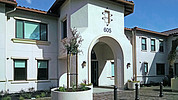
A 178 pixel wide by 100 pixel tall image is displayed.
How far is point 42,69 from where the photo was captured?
1459 cm

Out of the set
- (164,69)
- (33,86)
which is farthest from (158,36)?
(33,86)

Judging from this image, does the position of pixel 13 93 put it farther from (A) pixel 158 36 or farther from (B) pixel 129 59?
(A) pixel 158 36

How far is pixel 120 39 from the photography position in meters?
15.1

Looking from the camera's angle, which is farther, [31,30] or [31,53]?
[31,30]

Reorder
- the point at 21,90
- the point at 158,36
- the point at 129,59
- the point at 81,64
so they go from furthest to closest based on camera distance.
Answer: the point at 158,36
the point at 129,59
the point at 21,90
the point at 81,64

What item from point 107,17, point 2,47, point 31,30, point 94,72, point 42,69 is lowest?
point 94,72

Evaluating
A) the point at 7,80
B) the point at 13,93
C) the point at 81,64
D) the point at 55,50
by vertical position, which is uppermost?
the point at 55,50

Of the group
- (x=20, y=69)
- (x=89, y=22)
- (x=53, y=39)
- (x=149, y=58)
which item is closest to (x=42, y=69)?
(x=20, y=69)

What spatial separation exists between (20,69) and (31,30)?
3.33 metres

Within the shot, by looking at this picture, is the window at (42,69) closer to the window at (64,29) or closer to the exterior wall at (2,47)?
the window at (64,29)

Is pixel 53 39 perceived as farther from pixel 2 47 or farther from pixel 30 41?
pixel 2 47

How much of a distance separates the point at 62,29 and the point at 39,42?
226 centimetres

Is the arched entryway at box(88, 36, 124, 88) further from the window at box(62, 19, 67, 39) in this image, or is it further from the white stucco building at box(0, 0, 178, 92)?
the window at box(62, 19, 67, 39)

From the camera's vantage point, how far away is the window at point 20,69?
1323 centimetres
